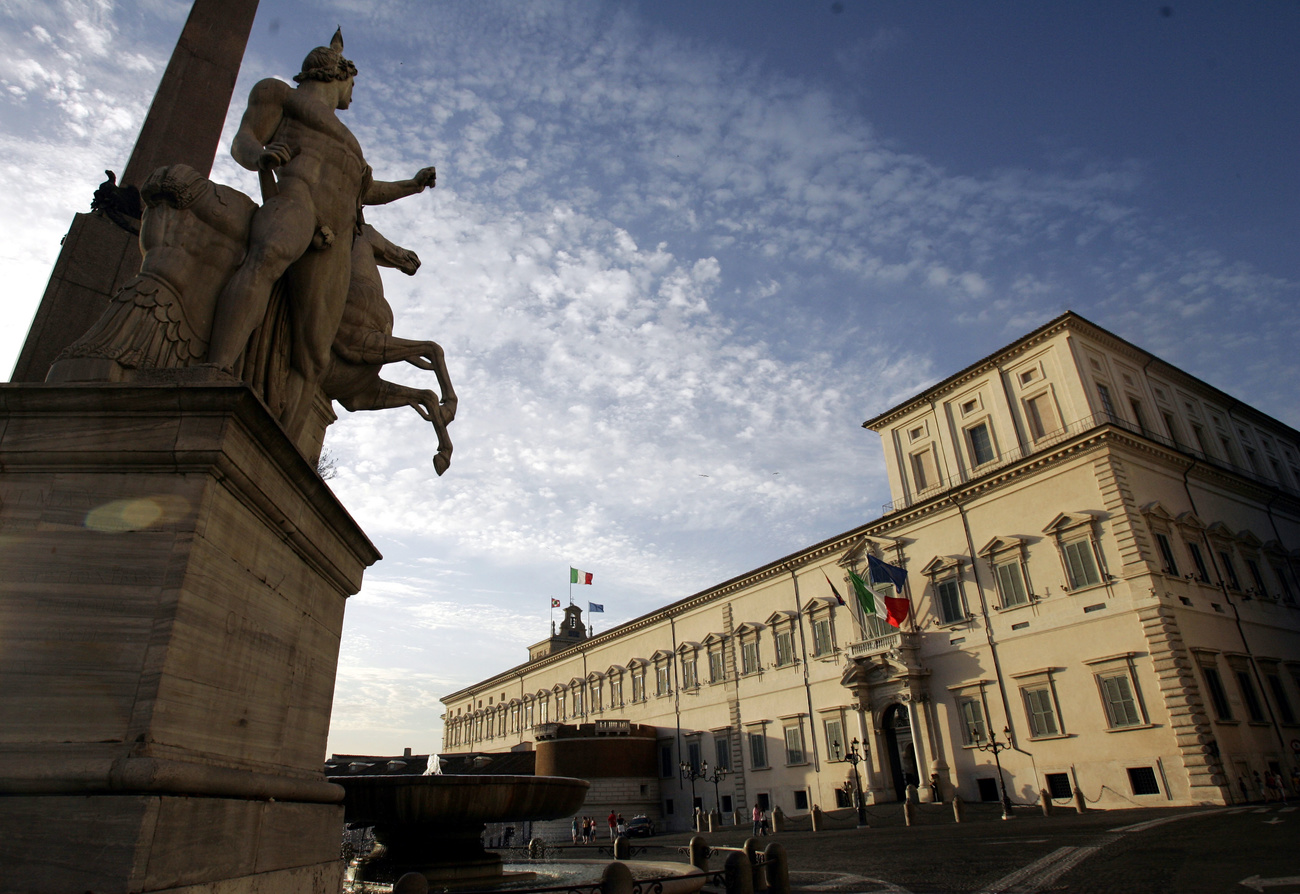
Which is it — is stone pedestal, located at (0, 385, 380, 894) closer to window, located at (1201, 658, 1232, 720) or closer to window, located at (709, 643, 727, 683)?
window, located at (1201, 658, 1232, 720)

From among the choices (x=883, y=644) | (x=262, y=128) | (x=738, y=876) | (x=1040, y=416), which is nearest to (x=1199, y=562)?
(x=1040, y=416)

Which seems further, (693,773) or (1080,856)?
(693,773)

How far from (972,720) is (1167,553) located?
26.9 ft

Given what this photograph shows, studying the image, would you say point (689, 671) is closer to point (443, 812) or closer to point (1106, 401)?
point (1106, 401)

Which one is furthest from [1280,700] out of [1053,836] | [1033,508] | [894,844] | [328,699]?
[328,699]

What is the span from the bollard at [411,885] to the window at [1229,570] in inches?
1112

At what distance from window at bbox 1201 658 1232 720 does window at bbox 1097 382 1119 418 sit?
8850 mm

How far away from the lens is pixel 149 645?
2.24 m

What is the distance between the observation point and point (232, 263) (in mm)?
3316

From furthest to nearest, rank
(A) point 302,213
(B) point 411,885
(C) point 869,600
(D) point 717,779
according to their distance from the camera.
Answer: (D) point 717,779
(C) point 869,600
(B) point 411,885
(A) point 302,213

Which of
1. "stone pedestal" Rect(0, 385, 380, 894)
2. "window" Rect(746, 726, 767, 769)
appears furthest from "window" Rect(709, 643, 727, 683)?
"stone pedestal" Rect(0, 385, 380, 894)

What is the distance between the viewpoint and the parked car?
3438 cm

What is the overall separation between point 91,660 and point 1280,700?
30.1 meters

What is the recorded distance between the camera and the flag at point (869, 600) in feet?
94.8
